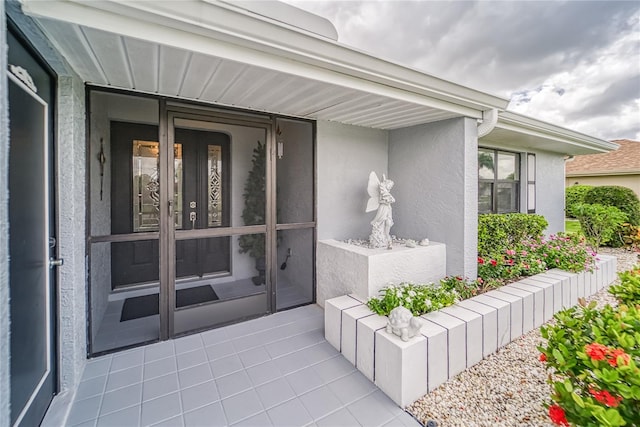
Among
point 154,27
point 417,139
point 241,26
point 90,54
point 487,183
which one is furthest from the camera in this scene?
point 487,183

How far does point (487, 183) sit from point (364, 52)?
4.98 meters

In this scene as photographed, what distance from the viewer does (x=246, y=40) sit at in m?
1.93

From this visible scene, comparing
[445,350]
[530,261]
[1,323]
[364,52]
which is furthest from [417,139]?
[1,323]

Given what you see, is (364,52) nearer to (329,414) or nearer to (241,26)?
(241,26)

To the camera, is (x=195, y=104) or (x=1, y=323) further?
(x=195, y=104)

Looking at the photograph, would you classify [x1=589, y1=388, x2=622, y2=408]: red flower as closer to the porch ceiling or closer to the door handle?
the door handle

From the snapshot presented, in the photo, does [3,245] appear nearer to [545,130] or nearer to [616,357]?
[616,357]

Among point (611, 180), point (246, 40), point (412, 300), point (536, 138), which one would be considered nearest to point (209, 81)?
point (246, 40)

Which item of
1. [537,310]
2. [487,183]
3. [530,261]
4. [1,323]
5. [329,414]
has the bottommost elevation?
[329,414]

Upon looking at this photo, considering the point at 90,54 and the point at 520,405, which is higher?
the point at 90,54

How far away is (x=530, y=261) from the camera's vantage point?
168 inches

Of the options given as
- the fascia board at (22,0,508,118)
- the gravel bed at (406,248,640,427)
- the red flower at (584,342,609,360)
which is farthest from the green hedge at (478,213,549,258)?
the red flower at (584,342,609,360)

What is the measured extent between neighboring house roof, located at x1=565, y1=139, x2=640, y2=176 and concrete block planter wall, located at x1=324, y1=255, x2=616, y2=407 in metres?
12.6

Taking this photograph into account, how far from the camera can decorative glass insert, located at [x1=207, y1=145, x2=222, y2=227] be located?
5.05 meters
